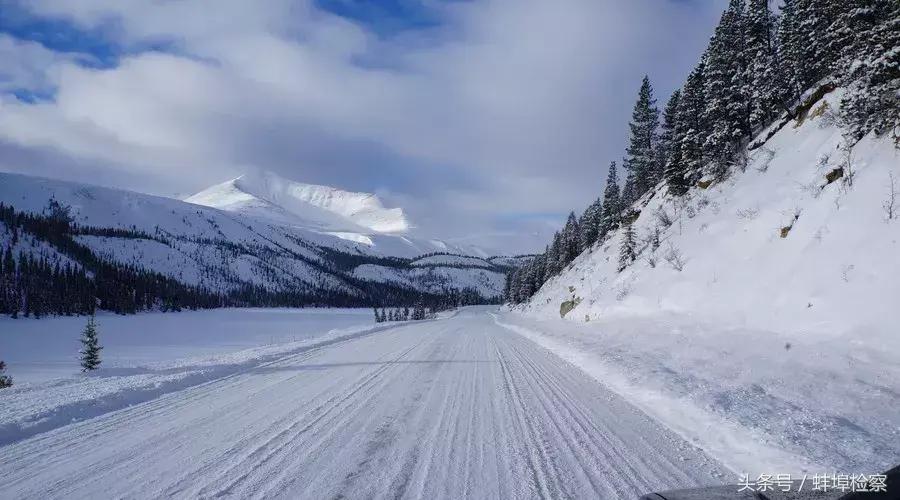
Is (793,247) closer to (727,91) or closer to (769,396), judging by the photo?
(769,396)

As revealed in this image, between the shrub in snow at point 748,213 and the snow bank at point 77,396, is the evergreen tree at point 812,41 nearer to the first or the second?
the shrub in snow at point 748,213

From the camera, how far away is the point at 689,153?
26.6 metres

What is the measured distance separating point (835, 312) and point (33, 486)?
44.2 ft

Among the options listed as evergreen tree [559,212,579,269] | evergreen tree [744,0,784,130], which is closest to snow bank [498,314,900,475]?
evergreen tree [744,0,784,130]

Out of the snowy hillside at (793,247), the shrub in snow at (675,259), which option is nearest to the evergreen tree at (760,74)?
the snowy hillside at (793,247)

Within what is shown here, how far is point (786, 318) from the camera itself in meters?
9.98

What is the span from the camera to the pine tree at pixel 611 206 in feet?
146

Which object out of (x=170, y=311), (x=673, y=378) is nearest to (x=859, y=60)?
(x=673, y=378)

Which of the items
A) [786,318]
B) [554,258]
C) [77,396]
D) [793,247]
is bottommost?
[77,396]

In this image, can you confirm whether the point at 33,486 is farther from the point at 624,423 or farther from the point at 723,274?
the point at 723,274

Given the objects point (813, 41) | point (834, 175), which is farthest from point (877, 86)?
point (813, 41)

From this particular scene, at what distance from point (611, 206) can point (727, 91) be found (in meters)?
19.8

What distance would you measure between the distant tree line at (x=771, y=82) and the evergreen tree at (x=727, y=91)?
0.23 feet

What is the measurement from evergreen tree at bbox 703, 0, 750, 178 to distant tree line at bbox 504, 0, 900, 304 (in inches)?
2.7
